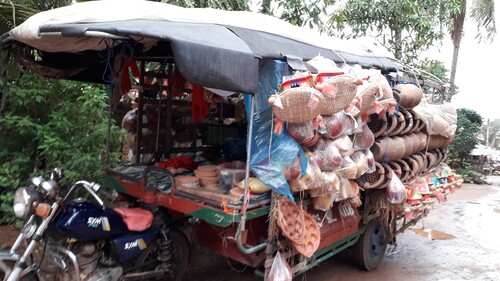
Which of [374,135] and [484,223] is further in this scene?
[484,223]

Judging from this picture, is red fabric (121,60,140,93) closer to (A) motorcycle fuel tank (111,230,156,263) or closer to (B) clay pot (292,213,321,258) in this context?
(A) motorcycle fuel tank (111,230,156,263)

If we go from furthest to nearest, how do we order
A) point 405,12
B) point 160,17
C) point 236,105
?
point 405,12 → point 236,105 → point 160,17

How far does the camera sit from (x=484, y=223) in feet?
25.4

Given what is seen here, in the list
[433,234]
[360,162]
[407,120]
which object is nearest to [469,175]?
[433,234]

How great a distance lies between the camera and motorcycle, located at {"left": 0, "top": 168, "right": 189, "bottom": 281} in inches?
107

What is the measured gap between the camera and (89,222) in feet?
9.39

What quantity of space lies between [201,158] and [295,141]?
1.89 metres

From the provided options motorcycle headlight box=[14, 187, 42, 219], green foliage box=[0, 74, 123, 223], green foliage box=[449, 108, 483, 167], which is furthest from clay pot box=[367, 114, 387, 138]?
green foliage box=[449, 108, 483, 167]

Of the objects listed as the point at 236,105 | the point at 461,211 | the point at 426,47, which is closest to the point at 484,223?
the point at 461,211

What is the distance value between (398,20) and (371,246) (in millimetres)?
6256

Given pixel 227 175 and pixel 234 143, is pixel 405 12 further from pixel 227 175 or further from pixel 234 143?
pixel 227 175

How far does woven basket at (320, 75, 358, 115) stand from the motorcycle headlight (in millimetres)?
2251

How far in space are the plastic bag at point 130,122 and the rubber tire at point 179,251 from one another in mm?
1727

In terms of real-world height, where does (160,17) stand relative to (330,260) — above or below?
above
